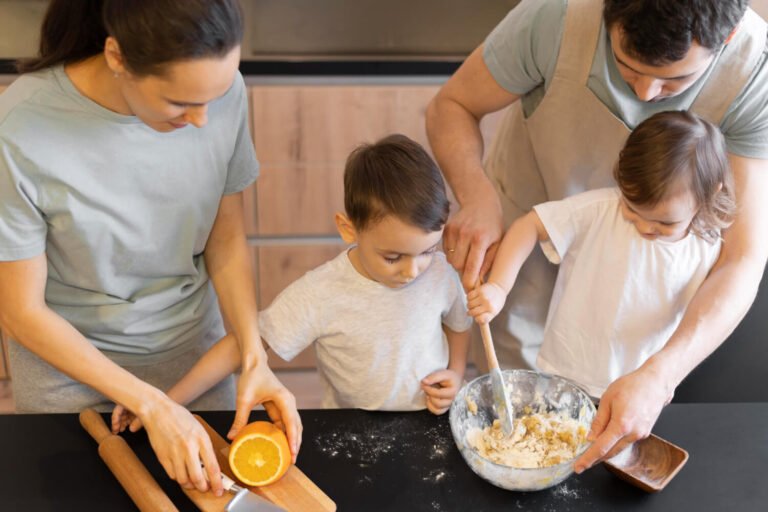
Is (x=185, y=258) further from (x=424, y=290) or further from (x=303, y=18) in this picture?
(x=303, y=18)

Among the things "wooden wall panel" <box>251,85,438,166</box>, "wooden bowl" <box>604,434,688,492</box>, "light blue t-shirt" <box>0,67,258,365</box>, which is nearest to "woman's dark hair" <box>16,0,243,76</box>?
"light blue t-shirt" <box>0,67,258,365</box>

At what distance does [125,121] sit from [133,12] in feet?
0.78

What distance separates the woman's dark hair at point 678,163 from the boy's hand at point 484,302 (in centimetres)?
28

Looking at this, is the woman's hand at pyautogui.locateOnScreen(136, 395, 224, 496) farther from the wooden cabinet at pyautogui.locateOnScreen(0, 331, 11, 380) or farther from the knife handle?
the wooden cabinet at pyautogui.locateOnScreen(0, 331, 11, 380)

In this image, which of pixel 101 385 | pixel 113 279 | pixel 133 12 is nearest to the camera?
pixel 133 12

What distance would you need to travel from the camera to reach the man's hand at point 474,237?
1.40 metres

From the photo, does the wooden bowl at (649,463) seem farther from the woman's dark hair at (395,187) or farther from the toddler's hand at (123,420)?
the toddler's hand at (123,420)

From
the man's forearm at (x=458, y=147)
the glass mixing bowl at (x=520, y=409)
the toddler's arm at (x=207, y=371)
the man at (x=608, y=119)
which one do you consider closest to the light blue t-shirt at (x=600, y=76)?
the man at (x=608, y=119)

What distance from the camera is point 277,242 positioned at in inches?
100

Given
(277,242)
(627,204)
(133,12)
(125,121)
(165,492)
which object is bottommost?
(277,242)

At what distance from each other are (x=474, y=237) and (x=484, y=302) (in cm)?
14

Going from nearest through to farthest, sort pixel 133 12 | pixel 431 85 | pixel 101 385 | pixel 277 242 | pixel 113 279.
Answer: pixel 133 12, pixel 101 385, pixel 113 279, pixel 431 85, pixel 277 242

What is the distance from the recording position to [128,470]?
106 centimetres

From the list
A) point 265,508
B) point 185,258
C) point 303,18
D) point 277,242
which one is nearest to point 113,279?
point 185,258
